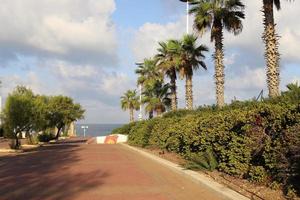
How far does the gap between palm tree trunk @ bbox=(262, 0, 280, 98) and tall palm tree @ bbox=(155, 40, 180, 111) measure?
20057 mm

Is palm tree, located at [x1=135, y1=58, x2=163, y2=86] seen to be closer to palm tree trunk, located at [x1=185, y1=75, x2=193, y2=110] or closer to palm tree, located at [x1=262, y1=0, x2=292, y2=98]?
palm tree trunk, located at [x1=185, y1=75, x2=193, y2=110]

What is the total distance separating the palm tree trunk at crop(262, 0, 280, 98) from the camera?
2320 cm

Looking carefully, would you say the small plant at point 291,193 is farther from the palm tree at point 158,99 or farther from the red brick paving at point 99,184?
the palm tree at point 158,99

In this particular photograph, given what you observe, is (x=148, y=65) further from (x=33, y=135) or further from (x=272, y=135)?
(x=272, y=135)

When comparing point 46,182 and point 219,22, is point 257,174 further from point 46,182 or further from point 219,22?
point 219,22

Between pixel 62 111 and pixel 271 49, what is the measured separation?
51105 mm

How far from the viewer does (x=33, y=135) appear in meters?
54.7

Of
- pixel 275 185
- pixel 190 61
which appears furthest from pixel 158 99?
pixel 275 185

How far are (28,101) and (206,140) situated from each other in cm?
2412

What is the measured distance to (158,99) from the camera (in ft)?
213

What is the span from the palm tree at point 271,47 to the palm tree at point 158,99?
40060 millimetres

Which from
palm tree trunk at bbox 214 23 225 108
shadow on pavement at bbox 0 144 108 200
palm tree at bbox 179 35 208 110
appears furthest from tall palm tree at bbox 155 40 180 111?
shadow on pavement at bbox 0 144 108 200

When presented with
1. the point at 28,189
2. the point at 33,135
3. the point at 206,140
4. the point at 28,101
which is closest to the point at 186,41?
the point at 28,101

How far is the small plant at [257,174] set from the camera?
12.2 metres
